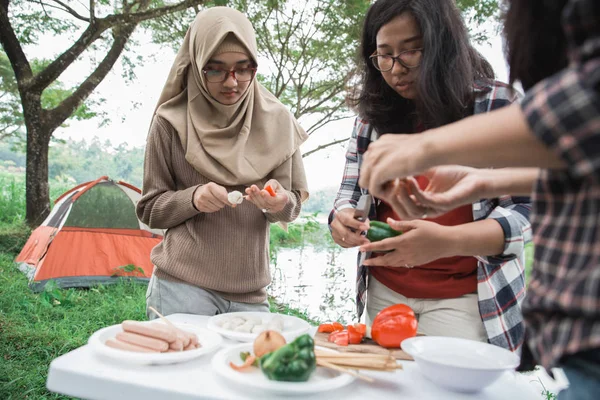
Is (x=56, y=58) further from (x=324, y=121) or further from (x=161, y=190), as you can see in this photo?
(x=161, y=190)

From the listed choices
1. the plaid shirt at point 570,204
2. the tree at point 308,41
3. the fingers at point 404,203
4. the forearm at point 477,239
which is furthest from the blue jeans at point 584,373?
the tree at point 308,41

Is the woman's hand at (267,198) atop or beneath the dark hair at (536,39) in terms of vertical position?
beneath

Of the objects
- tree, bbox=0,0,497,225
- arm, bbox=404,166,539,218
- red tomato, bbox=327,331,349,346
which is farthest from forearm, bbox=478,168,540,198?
tree, bbox=0,0,497,225

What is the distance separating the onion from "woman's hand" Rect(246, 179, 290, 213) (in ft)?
2.63

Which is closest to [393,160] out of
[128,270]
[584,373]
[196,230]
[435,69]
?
[584,373]

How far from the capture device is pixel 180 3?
6.89 m

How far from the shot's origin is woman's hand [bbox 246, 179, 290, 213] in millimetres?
2006

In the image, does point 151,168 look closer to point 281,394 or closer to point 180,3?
point 281,394

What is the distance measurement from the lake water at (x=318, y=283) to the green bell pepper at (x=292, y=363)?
439cm

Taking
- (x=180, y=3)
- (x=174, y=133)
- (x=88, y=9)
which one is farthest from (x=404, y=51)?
(x=88, y=9)

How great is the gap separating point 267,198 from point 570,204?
4.50ft

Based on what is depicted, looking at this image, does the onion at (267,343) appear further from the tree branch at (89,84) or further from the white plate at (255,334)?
the tree branch at (89,84)

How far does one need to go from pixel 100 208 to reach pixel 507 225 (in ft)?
18.2

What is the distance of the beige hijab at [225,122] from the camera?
2.23 metres
